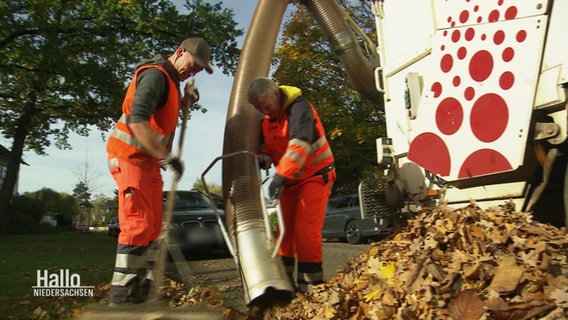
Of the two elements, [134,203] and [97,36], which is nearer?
[134,203]

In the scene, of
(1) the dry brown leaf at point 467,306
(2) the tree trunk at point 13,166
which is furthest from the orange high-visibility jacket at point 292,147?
(2) the tree trunk at point 13,166

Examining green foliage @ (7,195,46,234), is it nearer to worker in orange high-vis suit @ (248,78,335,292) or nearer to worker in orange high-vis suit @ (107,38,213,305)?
worker in orange high-vis suit @ (248,78,335,292)

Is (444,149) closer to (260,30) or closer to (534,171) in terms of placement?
(534,171)

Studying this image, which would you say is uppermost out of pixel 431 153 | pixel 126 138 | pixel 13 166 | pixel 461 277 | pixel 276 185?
pixel 13 166

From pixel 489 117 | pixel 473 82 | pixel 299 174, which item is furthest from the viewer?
pixel 299 174

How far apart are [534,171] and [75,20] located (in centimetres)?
1484

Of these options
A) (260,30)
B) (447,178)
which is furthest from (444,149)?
(260,30)

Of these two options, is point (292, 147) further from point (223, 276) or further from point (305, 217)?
point (223, 276)

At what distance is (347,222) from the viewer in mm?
14266

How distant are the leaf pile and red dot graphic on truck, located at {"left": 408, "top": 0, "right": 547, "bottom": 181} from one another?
1.49 ft

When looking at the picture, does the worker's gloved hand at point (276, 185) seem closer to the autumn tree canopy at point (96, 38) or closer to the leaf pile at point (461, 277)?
the leaf pile at point (461, 277)

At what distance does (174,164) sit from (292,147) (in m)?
0.86

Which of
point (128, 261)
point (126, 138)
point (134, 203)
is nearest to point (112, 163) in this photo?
point (126, 138)

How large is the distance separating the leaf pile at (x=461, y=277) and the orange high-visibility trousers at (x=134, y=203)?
3.73ft
